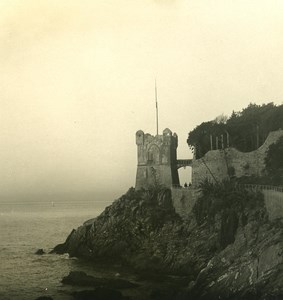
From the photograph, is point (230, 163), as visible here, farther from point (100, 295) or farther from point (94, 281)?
point (100, 295)

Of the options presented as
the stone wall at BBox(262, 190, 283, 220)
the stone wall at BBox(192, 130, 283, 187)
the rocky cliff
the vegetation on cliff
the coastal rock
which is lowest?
the coastal rock

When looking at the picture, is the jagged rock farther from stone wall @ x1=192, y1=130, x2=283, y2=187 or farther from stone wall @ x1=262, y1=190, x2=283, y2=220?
stone wall @ x1=192, y1=130, x2=283, y2=187

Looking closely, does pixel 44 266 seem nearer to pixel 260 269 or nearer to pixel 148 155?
pixel 148 155

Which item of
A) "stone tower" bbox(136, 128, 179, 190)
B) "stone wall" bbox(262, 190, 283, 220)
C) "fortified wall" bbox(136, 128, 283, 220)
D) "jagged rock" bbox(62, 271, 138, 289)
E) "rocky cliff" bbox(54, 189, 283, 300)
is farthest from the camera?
"stone tower" bbox(136, 128, 179, 190)

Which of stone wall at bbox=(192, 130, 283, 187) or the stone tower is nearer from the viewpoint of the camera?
stone wall at bbox=(192, 130, 283, 187)

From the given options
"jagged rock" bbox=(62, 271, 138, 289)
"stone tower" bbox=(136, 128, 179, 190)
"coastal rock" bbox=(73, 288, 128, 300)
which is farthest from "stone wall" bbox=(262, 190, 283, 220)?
"stone tower" bbox=(136, 128, 179, 190)

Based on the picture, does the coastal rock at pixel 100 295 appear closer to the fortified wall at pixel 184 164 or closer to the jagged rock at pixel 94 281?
the jagged rock at pixel 94 281

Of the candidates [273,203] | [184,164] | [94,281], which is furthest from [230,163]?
[94,281]
